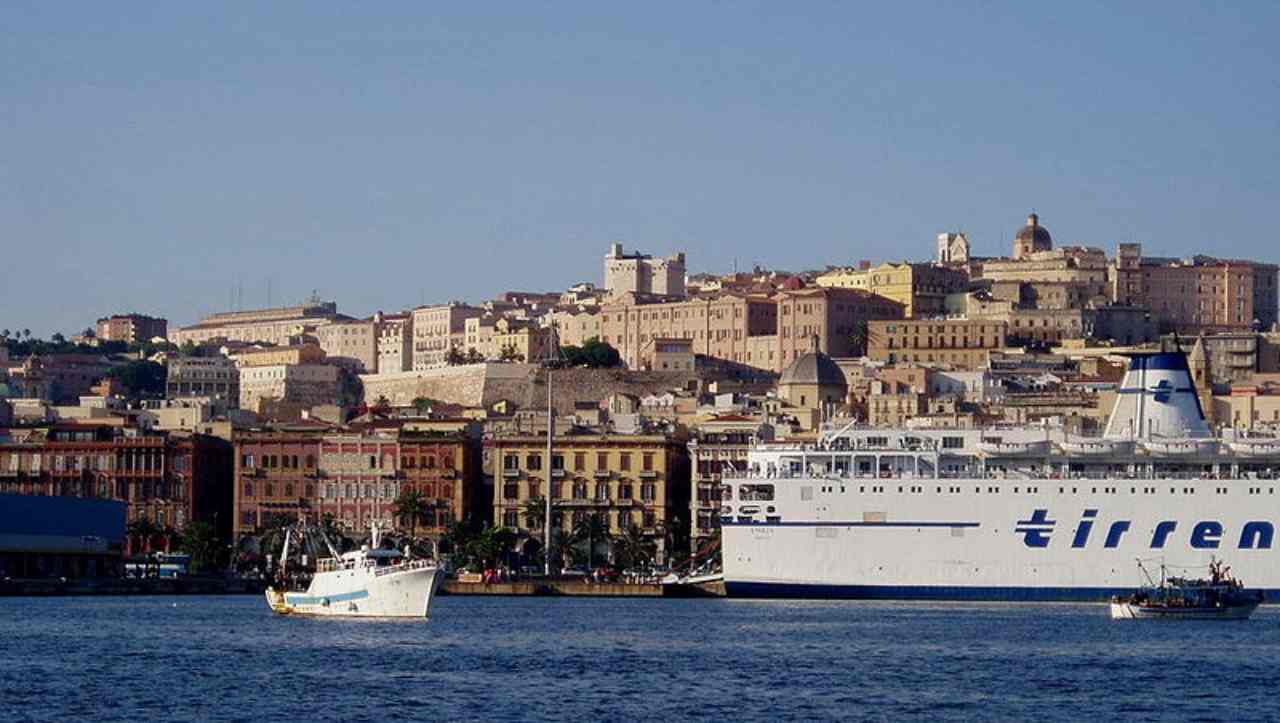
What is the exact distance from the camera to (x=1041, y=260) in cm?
16738

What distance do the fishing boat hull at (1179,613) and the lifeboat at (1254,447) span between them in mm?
10390

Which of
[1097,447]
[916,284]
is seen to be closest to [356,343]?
[916,284]

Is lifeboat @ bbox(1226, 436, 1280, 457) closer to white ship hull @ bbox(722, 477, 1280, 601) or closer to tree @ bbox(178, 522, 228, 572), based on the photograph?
white ship hull @ bbox(722, 477, 1280, 601)

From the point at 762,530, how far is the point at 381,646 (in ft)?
→ 75.8

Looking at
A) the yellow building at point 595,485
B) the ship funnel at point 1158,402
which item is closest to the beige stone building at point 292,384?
the yellow building at point 595,485

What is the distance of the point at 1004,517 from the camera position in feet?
252

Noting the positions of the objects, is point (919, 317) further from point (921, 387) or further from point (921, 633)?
point (921, 633)

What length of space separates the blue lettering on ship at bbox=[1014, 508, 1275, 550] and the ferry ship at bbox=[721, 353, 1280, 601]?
4 centimetres

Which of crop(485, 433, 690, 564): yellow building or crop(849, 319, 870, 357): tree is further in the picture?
crop(849, 319, 870, 357): tree

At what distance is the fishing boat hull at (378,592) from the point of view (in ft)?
211

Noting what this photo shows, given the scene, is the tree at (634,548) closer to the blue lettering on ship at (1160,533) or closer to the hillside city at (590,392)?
the hillside city at (590,392)

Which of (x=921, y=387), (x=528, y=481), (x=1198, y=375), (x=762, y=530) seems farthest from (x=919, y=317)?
(x=762, y=530)

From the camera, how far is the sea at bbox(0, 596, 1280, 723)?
146 feet

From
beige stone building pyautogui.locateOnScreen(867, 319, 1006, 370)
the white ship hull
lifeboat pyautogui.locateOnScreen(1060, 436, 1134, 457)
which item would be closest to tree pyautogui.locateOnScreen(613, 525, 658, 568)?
the white ship hull
